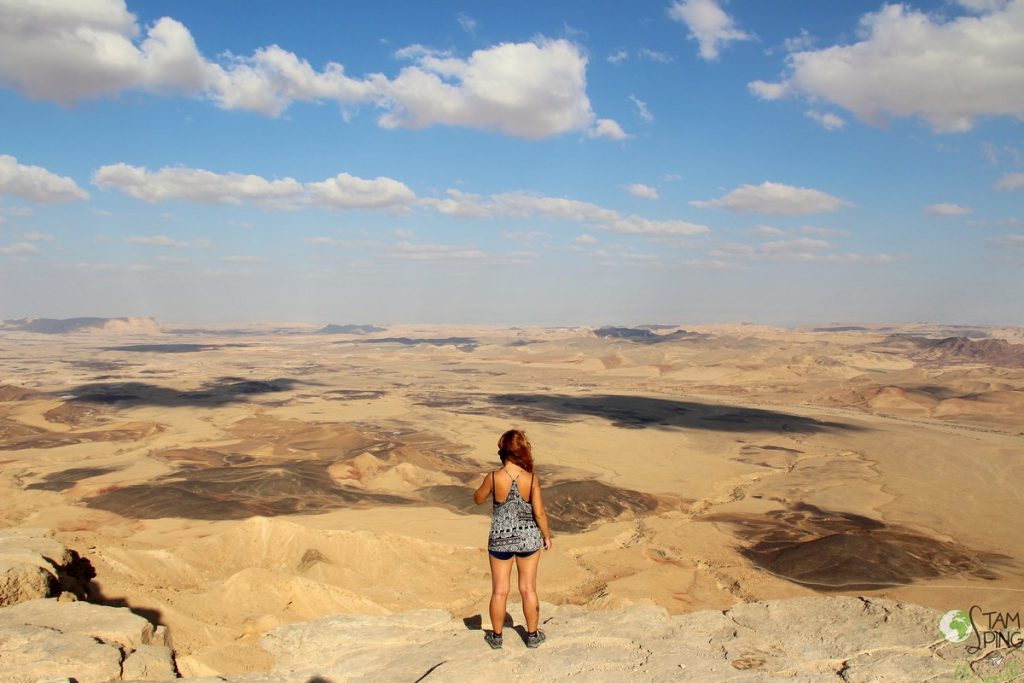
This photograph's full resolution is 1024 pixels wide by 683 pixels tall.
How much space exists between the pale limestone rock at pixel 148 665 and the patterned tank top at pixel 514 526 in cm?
285

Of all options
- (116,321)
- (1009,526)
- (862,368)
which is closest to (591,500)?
(1009,526)

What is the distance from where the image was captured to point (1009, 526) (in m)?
22.2

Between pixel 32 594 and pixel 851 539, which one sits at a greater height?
pixel 32 594

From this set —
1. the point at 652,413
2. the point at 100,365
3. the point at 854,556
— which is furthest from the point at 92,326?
the point at 854,556

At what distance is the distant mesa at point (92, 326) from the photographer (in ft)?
608

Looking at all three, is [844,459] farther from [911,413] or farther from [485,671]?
[485,671]

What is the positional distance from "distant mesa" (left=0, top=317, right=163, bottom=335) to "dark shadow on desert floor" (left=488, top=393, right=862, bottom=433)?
167 m

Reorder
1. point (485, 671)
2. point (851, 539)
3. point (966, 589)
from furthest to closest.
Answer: point (851, 539) → point (966, 589) → point (485, 671)

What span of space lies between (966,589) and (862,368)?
247 feet

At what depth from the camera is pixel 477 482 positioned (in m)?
28.1

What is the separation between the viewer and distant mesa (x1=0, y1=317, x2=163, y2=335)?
185 m

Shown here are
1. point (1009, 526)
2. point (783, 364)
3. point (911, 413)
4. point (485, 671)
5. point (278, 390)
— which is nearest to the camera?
point (485, 671)

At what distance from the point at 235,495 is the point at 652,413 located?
33.6 meters

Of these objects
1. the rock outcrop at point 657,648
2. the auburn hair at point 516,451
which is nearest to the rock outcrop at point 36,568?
the rock outcrop at point 657,648
